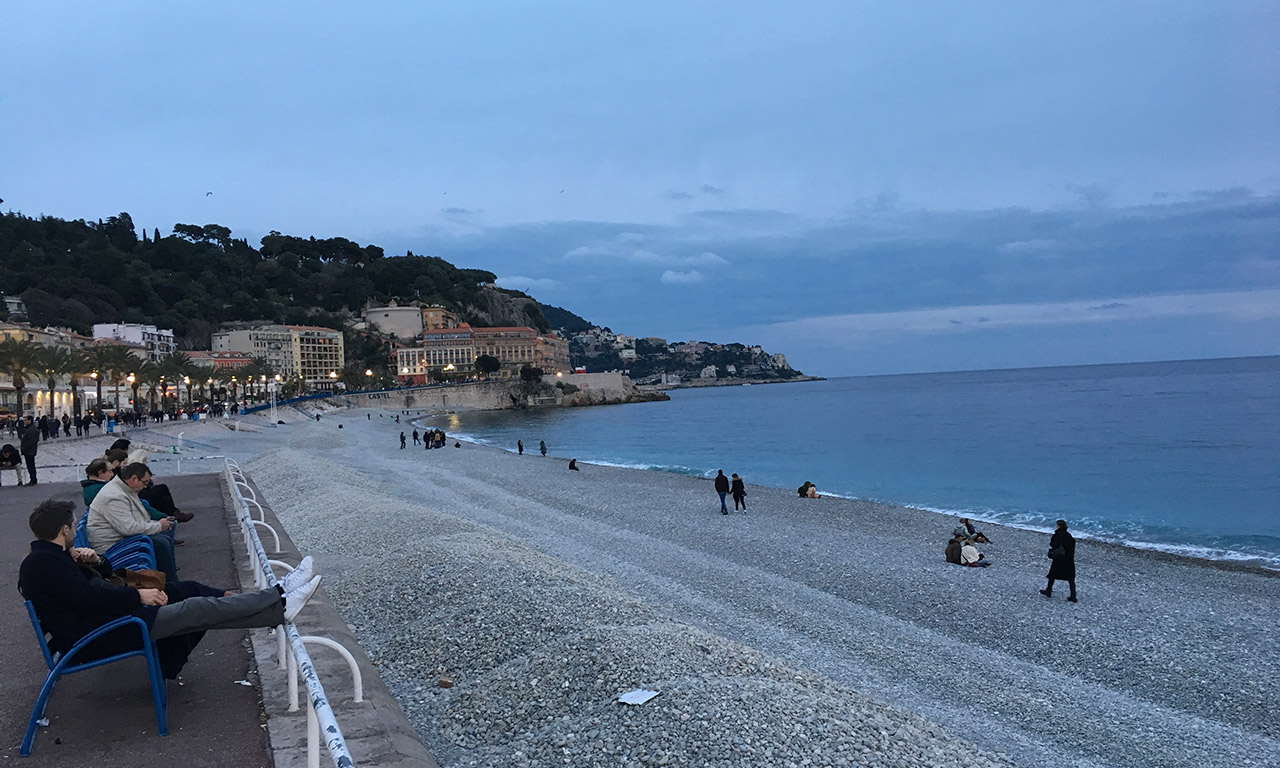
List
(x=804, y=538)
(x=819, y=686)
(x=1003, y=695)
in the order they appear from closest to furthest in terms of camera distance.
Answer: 1. (x=819, y=686)
2. (x=1003, y=695)
3. (x=804, y=538)

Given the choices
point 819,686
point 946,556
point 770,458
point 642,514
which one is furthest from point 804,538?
point 770,458

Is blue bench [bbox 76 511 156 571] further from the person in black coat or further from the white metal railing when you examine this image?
the person in black coat

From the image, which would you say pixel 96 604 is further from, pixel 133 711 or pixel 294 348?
pixel 294 348

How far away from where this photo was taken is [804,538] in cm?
1764

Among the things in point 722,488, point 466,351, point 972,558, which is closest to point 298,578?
point 972,558

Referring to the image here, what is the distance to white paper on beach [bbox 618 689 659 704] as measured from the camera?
5.94 metres

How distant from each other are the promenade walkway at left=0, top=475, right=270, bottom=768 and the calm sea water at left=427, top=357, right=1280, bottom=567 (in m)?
20.4

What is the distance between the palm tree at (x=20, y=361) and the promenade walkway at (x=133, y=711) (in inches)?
1571

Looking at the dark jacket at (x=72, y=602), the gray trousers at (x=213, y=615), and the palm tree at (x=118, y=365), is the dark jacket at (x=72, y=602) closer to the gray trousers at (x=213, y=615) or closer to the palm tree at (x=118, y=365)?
the gray trousers at (x=213, y=615)

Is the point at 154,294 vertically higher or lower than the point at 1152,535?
higher

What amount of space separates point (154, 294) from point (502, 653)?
445 ft

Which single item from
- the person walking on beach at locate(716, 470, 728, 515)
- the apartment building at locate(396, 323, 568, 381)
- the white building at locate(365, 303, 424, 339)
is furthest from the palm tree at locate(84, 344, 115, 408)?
the white building at locate(365, 303, 424, 339)

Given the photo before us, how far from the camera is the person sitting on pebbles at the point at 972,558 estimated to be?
15.0 metres

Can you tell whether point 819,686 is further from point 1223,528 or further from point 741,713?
point 1223,528
